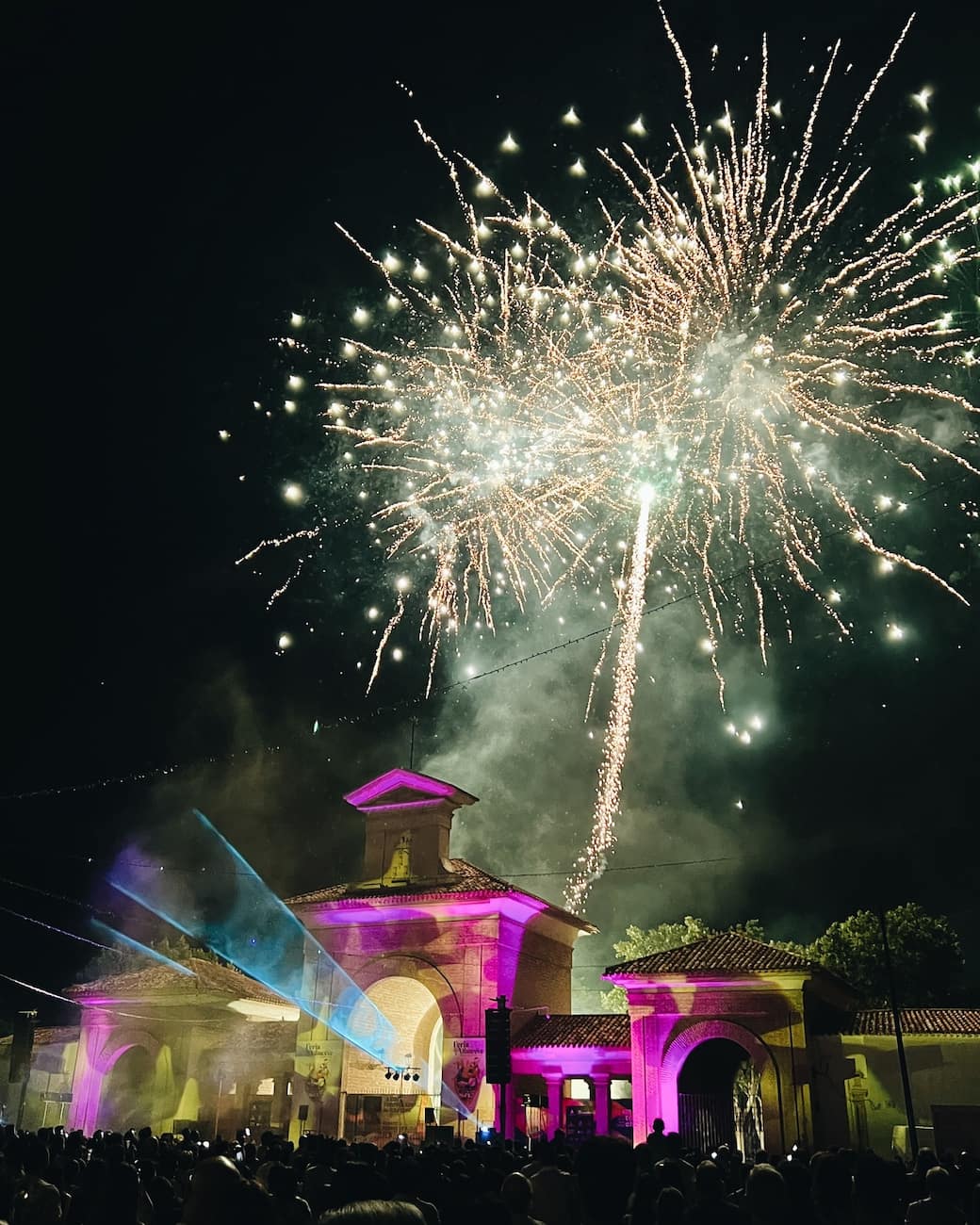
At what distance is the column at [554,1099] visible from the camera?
88.0 ft

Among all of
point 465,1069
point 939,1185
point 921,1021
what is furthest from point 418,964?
point 939,1185

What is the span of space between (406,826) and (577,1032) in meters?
8.03

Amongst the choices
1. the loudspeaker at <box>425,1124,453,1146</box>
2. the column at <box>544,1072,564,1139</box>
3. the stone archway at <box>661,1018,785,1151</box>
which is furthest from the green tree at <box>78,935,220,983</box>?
the stone archway at <box>661,1018,785,1151</box>

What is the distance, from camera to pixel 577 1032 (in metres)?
27.5

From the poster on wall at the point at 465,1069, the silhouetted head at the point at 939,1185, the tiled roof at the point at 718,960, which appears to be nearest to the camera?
the silhouetted head at the point at 939,1185

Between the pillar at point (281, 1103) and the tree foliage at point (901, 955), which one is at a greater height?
the tree foliage at point (901, 955)

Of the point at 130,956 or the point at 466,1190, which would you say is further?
the point at 130,956

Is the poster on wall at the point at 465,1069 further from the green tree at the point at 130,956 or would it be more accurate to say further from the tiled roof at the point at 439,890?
the green tree at the point at 130,956

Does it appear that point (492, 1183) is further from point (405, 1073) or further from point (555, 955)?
point (555, 955)

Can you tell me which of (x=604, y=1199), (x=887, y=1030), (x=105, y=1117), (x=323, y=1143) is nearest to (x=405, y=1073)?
(x=105, y=1117)

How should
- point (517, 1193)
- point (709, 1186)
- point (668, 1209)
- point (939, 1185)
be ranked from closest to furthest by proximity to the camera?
1. point (668, 1209)
2. point (709, 1186)
3. point (939, 1185)
4. point (517, 1193)

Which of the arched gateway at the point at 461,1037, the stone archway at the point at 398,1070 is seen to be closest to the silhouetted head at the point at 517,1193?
the arched gateway at the point at 461,1037

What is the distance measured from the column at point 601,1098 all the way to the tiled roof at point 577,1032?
0.91 m

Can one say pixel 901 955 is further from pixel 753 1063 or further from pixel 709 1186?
pixel 709 1186
